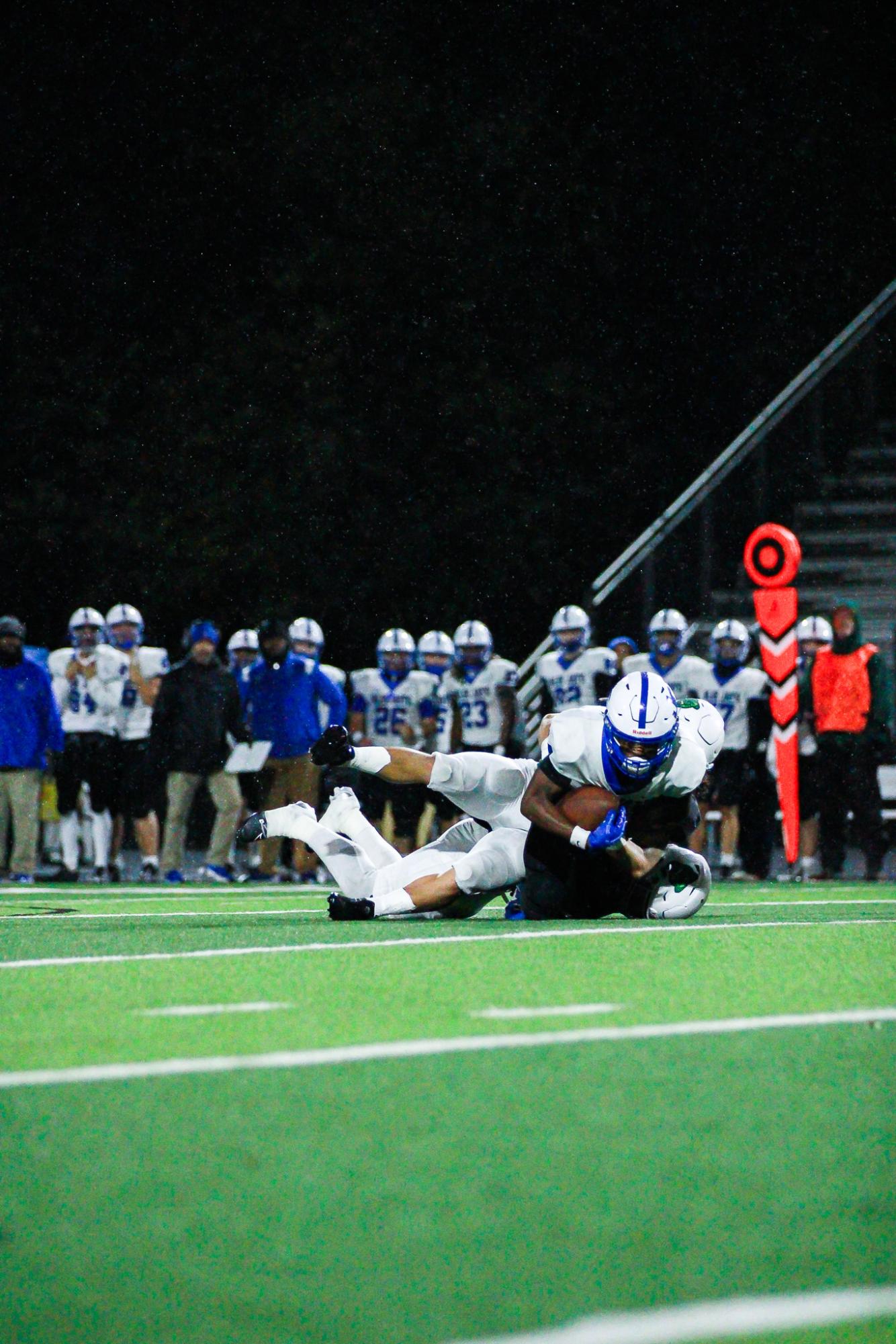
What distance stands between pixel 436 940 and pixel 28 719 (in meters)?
6.87

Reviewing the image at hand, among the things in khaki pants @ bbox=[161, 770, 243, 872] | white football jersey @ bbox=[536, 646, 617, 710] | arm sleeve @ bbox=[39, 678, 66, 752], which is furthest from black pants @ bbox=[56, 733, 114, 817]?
white football jersey @ bbox=[536, 646, 617, 710]

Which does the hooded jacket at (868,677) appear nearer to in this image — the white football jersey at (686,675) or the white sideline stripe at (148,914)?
the white football jersey at (686,675)

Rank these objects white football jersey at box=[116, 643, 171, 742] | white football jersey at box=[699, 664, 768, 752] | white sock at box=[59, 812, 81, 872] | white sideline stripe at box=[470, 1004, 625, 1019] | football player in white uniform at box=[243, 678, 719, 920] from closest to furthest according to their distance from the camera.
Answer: white sideline stripe at box=[470, 1004, 625, 1019]
football player in white uniform at box=[243, 678, 719, 920]
white sock at box=[59, 812, 81, 872]
white football jersey at box=[116, 643, 171, 742]
white football jersey at box=[699, 664, 768, 752]

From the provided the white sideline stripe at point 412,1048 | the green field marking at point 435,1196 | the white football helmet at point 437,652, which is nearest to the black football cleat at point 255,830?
the white sideline stripe at point 412,1048

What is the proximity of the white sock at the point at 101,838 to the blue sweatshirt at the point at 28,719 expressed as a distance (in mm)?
646

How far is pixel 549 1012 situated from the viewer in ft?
18.7

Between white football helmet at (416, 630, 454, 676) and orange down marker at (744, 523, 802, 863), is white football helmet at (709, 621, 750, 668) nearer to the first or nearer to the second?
orange down marker at (744, 523, 802, 863)

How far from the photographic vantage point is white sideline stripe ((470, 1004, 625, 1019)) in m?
5.60

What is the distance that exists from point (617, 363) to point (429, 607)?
3.94 metres

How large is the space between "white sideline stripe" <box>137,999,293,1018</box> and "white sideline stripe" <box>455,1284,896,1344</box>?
→ 2915 millimetres

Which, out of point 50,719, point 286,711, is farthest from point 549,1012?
point 286,711

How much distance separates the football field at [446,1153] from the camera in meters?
2.85

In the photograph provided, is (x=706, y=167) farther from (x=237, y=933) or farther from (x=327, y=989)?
(x=327, y=989)

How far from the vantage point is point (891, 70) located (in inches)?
1022
